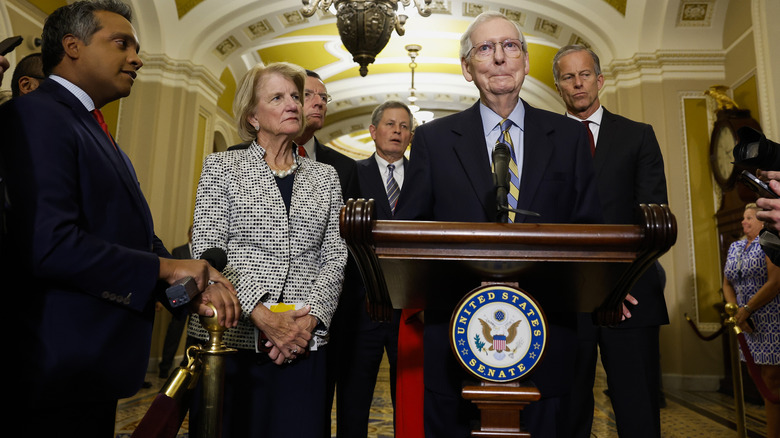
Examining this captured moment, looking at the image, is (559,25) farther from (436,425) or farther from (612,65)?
(436,425)

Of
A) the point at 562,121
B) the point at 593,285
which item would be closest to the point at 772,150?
the point at 562,121

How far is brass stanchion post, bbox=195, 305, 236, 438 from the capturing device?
1242 millimetres

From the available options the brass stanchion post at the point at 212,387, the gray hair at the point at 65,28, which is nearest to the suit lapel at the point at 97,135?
the gray hair at the point at 65,28

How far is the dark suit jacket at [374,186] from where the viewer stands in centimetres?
269

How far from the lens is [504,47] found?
158cm

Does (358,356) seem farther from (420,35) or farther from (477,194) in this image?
(420,35)

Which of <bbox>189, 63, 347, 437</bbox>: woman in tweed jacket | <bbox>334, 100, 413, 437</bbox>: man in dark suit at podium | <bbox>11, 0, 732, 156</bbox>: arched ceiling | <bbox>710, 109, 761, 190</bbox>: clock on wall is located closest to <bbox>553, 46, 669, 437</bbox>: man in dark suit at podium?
<bbox>334, 100, 413, 437</bbox>: man in dark suit at podium

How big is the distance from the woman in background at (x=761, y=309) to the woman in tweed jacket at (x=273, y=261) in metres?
2.70

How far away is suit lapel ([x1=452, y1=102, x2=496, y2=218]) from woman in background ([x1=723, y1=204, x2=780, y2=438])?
2708 millimetres

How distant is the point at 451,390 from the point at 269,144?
3.73 ft

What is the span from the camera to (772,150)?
1542mm

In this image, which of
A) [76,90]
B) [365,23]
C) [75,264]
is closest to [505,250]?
[75,264]

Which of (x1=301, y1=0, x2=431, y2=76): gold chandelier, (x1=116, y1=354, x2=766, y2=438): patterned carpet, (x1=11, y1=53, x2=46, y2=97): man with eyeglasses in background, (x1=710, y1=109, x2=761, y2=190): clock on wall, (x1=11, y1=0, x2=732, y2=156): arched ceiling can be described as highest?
(x1=11, y1=0, x2=732, y2=156): arched ceiling

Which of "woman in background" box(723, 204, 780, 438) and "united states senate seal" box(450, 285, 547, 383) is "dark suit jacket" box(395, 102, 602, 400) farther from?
"woman in background" box(723, 204, 780, 438)
